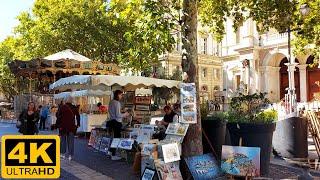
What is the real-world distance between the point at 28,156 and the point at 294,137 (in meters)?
9.26

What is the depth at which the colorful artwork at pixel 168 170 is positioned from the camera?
790 centimetres

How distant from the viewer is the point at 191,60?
341 inches

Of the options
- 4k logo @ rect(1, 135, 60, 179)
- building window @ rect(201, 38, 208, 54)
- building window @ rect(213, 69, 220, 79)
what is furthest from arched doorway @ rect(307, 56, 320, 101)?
4k logo @ rect(1, 135, 60, 179)

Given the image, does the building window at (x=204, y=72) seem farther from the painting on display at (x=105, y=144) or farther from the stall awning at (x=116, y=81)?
the painting on display at (x=105, y=144)

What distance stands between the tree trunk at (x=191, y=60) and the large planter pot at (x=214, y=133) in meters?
0.68

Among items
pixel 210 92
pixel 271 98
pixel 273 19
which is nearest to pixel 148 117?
pixel 273 19

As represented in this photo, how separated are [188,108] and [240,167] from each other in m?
1.43

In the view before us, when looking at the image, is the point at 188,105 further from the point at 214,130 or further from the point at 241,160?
the point at 241,160

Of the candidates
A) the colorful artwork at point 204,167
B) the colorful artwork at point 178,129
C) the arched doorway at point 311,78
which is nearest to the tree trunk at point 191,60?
the colorful artwork at point 178,129

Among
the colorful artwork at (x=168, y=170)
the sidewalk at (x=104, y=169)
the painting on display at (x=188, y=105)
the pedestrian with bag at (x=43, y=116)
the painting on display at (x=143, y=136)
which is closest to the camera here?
the colorful artwork at (x=168, y=170)

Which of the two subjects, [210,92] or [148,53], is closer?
[148,53]

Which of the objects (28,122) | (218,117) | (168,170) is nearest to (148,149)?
(168,170)

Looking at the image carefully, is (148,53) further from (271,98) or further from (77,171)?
(271,98)

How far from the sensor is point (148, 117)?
15.1 m
